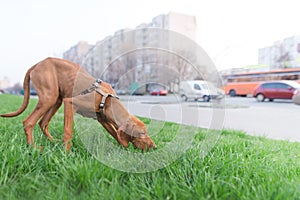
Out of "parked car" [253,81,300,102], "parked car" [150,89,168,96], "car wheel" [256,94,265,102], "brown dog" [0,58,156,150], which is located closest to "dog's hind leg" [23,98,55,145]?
"brown dog" [0,58,156,150]

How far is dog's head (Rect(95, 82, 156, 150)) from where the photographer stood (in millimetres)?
1844

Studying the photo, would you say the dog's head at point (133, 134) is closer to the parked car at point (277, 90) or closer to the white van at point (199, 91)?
the white van at point (199, 91)

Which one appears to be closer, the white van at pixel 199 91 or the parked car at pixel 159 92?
the white van at pixel 199 91

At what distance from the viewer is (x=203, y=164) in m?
1.63

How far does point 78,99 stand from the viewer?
1.79m

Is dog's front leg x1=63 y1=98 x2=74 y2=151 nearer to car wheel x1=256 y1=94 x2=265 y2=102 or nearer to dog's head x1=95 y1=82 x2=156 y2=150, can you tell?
dog's head x1=95 y1=82 x2=156 y2=150

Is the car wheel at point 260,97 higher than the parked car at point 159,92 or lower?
lower

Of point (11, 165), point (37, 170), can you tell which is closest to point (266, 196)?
point (37, 170)

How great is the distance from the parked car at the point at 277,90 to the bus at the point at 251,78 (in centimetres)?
368

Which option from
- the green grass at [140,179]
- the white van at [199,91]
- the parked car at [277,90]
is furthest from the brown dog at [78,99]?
the parked car at [277,90]

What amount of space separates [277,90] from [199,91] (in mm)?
12648

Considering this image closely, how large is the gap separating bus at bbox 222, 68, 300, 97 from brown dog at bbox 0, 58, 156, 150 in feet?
54.1

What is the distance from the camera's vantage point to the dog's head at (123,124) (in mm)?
1844

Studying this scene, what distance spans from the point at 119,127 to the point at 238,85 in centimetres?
1913
